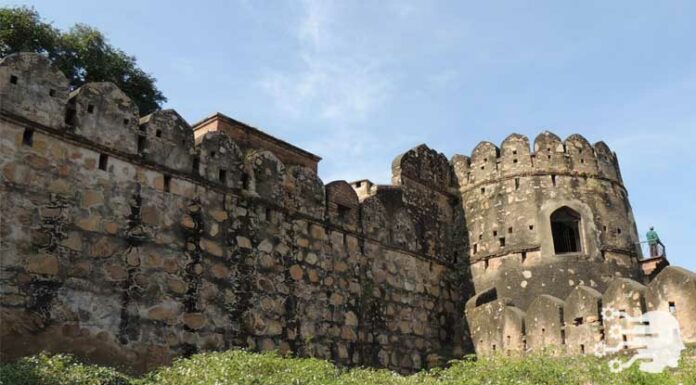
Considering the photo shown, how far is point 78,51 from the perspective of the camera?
65.8 ft

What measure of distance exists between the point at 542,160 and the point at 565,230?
1442mm

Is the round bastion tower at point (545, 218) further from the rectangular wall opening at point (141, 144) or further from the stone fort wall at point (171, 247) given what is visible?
the rectangular wall opening at point (141, 144)

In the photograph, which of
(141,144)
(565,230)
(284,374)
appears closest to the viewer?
(284,374)

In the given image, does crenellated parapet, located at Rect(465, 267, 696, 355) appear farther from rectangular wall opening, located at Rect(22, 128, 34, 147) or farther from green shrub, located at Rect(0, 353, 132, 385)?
rectangular wall opening, located at Rect(22, 128, 34, 147)

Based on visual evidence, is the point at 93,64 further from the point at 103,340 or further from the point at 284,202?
the point at 103,340

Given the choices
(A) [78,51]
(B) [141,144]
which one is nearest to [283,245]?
(B) [141,144]

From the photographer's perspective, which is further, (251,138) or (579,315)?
(251,138)

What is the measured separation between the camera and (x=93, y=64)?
20094 millimetres

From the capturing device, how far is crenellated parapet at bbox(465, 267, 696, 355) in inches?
376

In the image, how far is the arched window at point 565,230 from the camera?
42.3 ft

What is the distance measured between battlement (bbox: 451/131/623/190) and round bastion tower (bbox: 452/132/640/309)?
0.06 ft

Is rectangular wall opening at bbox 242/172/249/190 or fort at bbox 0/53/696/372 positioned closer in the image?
fort at bbox 0/53/696/372

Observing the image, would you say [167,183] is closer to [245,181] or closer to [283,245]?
[245,181]

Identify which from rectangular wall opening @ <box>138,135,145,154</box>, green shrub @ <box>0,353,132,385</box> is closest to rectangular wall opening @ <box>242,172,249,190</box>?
rectangular wall opening @ <box>138,135,145,154</box>
